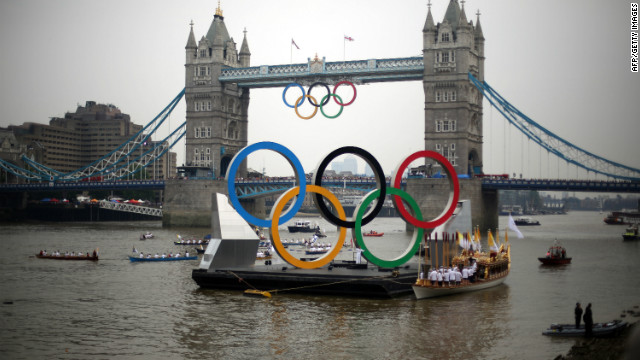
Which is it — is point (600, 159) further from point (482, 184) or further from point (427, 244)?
point (427, 244)

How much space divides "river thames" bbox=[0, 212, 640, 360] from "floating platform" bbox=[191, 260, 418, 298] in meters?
0.54

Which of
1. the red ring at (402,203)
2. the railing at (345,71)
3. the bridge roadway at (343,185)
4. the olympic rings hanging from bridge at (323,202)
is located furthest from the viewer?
the railing at (345,71)

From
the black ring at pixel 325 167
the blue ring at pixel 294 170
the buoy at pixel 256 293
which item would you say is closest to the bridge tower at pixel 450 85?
the black ring at pixel 325 167

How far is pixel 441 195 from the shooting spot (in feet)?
334

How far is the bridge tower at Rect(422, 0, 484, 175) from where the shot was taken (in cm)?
10475

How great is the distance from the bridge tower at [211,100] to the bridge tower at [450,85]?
107 ft

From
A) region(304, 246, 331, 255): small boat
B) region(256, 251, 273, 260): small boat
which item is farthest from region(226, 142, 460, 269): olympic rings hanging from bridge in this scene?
region(304, 246, 331, 255): small boat

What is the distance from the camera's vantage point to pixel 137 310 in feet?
133

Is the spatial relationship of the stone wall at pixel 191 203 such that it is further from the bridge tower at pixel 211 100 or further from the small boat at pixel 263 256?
the small boat at pixel 263 256

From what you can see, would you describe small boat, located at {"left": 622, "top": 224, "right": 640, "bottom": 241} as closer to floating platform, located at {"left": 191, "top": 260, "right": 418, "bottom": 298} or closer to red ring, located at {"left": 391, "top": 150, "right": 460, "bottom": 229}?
red ring, located at {"left": 391, "top": 150, "right": 460, "bottom": 229}

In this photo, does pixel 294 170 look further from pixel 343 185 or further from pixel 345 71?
pixel 345 71

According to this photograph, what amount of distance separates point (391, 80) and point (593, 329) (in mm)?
79402

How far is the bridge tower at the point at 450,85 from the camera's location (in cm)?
10475

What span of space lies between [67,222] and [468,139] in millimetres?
70173
